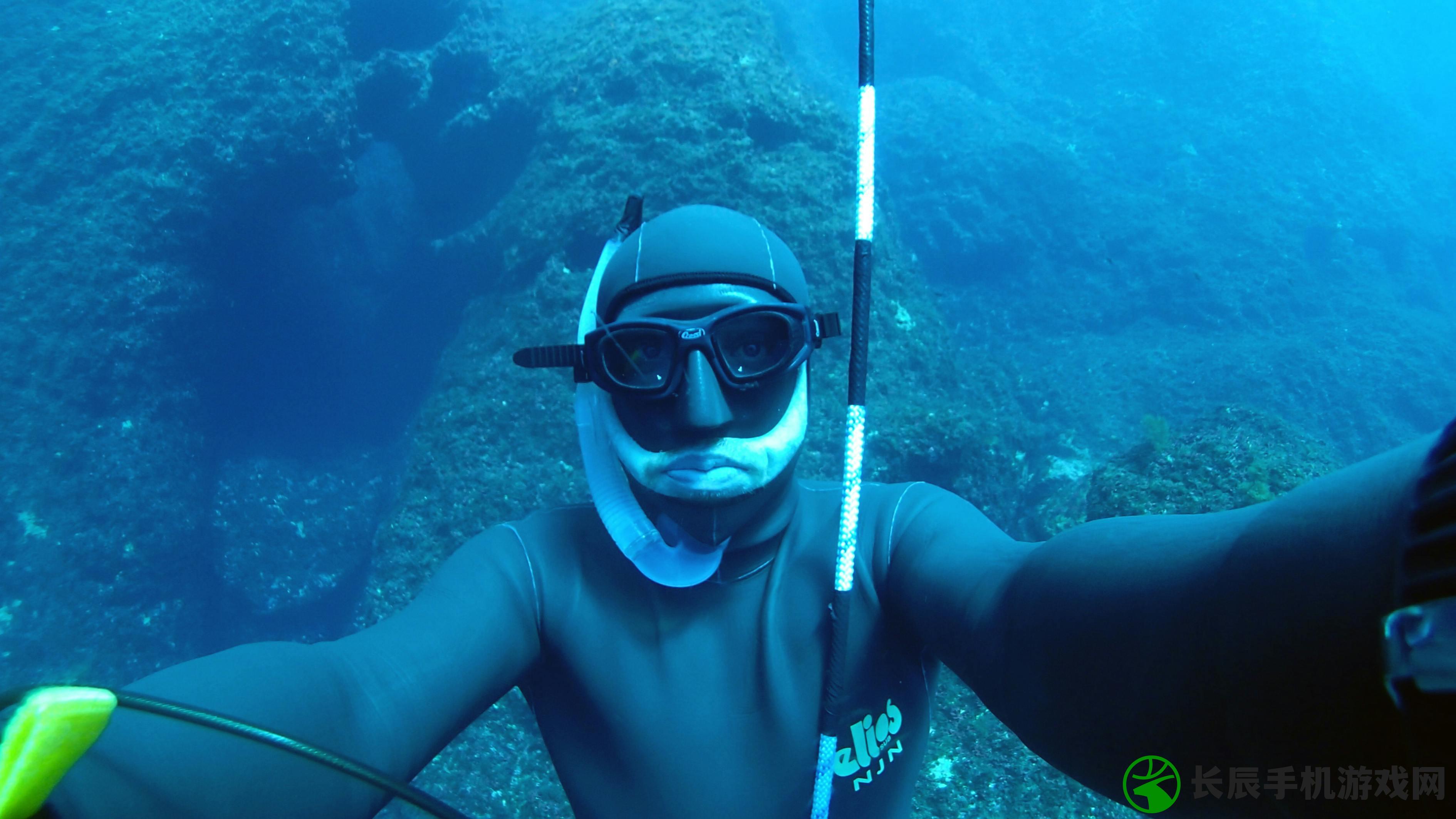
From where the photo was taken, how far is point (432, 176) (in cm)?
999

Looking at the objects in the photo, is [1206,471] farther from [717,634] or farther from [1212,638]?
[1212,638]

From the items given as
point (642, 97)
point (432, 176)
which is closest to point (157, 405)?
point (432, 176)

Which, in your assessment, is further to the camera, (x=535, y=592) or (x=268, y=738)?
(x=535, y=592)

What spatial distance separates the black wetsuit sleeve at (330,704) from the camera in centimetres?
97

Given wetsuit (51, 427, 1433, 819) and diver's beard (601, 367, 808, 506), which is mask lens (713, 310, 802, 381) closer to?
diver's beard (601, 367, 808, 506)

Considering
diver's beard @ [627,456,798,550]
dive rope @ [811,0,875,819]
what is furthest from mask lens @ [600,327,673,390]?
dive rope @ [811,0,875,819]

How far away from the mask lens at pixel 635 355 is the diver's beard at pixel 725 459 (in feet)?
0.46

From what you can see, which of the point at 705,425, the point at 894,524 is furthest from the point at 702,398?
the point at 894,524

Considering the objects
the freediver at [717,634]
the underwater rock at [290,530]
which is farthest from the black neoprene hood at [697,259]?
the underwater rock at [290,530]

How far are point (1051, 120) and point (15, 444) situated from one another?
70.9ft

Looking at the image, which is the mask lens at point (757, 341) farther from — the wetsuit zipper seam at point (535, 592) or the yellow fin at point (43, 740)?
the yellow fin at point (43, 740)

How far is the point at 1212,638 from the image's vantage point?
833 millimetres

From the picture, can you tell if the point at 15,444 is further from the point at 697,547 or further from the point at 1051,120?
the point at 1051,120

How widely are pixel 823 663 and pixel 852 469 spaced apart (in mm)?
526
